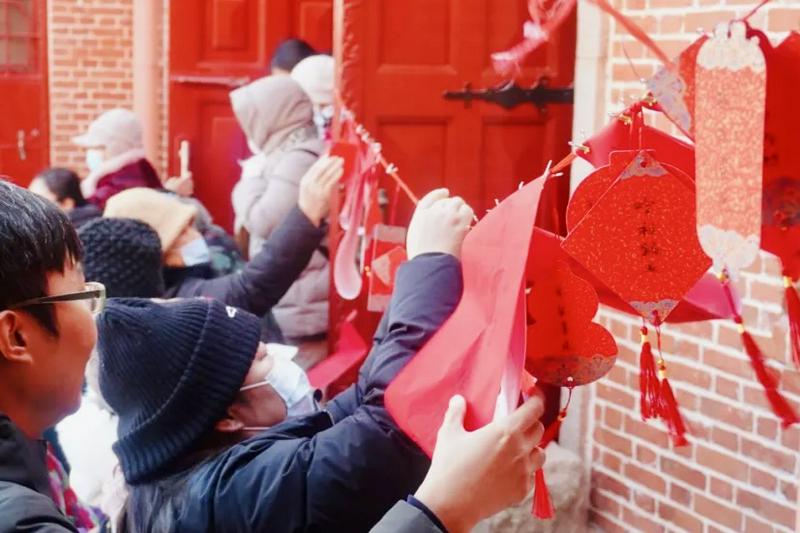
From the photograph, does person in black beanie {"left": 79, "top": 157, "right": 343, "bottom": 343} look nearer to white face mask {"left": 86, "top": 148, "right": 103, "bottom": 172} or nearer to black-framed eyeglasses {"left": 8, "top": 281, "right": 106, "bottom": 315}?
black-framed eyeglasses {"left": 8, "top": 281, "right": 106, "bottom": 315}

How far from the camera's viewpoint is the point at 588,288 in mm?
1618

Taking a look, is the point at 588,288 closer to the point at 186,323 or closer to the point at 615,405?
the point at 186,323

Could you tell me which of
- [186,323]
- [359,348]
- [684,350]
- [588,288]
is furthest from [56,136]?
[588,288]

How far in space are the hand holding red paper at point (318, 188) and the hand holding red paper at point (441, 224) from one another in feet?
5.08

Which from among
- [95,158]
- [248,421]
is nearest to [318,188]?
[248,421]

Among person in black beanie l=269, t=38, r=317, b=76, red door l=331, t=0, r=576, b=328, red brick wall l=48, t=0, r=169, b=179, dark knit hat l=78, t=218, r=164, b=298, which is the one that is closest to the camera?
dark knit hat l=78, t=218, r=164, b=298

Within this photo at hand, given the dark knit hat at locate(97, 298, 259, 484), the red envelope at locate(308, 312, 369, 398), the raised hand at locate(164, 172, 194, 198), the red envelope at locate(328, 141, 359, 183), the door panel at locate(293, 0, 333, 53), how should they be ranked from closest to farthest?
the dark knit hat at locate(97, 298, 259, 484), the red envelope at locate(308, 312, 369, 398), the red envelope at locate(328, 141, 359, 183), the raised hand at locate(164, 172, 194, 198), the door panel at locate(293, 0, 333, 53)

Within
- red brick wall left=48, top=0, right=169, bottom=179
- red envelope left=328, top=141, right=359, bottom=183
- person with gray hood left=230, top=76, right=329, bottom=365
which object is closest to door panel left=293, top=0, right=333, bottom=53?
person with gray hood left=230, top=76, right=329, bottom=365

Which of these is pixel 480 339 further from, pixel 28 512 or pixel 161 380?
pixel 161 380

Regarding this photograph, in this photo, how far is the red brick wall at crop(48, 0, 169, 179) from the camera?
371 inches

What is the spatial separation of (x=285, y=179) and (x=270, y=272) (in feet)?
2.74

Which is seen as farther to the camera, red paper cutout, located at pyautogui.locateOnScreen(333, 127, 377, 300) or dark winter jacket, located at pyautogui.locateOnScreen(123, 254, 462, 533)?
red paper cutout, located at pyautogui.locateOnScreen(333, 127, 377, 300)

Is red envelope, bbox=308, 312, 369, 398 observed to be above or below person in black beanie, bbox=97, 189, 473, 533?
below

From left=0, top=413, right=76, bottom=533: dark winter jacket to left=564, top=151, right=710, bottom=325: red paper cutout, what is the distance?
69 cm
